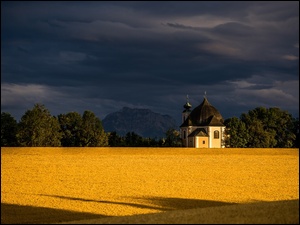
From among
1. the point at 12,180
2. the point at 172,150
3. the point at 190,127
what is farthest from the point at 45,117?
the point at 12,180

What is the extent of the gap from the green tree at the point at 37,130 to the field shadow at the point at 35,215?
223 feet

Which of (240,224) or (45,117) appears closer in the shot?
(240,224)

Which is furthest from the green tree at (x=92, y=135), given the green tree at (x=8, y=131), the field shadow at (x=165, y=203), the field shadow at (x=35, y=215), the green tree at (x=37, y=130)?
the field shadow at (x=35, y=215)

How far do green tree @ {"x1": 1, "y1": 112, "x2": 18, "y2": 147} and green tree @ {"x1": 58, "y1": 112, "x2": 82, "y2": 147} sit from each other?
1107 centimetres

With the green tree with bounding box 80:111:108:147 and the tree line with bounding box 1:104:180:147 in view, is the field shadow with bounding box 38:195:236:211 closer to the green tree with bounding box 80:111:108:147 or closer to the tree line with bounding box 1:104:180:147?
the tree line with bounding box 1:104:180:147

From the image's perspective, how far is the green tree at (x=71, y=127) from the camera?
336ft

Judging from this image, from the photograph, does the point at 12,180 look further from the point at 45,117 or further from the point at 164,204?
the point at 45,117

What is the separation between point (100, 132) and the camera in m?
103

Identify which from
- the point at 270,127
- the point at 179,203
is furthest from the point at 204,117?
the point at 179,203

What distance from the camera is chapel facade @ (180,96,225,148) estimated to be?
132500 mm

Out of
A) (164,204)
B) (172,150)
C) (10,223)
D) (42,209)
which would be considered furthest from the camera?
(172,150)

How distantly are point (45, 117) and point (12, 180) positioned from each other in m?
60.9

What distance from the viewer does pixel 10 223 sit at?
20.0m

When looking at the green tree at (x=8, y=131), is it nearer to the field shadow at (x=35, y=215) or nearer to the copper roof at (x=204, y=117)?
the copper roof at (x=204, y=117)
